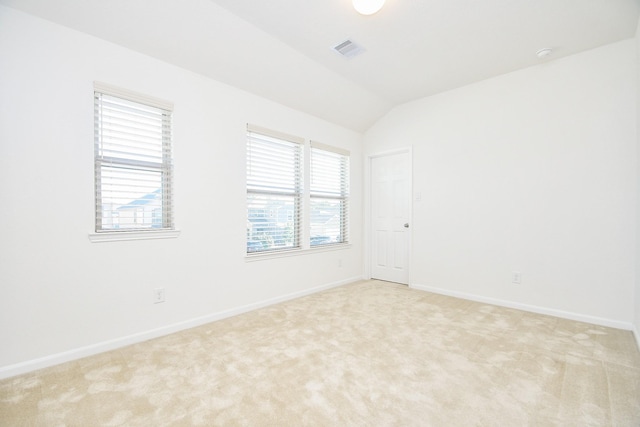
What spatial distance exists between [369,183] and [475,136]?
1.68 m

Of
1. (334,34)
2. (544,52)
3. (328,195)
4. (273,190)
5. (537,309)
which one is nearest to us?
(334,34)

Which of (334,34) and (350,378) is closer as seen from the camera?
(350,378)

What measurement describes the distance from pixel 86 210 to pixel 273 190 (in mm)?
1817

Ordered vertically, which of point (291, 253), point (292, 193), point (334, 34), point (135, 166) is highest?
point (334, 34)

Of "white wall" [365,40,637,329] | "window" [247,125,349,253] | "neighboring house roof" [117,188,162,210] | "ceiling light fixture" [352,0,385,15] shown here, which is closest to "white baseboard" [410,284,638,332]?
"white wall" [365,40,637,329]

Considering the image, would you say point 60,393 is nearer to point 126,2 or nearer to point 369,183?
point 126,2

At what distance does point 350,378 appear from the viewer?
190cm

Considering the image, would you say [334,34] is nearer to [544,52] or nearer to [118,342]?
[544,52]

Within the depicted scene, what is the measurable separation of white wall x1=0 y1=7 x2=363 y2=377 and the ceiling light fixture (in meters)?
1.53

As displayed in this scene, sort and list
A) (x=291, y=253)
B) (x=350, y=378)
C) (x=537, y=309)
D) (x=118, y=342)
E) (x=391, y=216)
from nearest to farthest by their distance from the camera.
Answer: (x=350, y=378), (x=118, y=342), (x=537, y=309), (x=291, y=253), (x=391, y=216)

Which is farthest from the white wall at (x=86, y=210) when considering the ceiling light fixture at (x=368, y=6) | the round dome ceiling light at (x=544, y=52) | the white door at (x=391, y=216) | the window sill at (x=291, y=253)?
the round dome ceiling light at (x=544, y=52)

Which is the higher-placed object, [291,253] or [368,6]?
[368,6]

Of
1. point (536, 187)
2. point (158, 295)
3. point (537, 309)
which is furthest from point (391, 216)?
point (158, 295)

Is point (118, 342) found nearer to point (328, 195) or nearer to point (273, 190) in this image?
point (273, 190)
